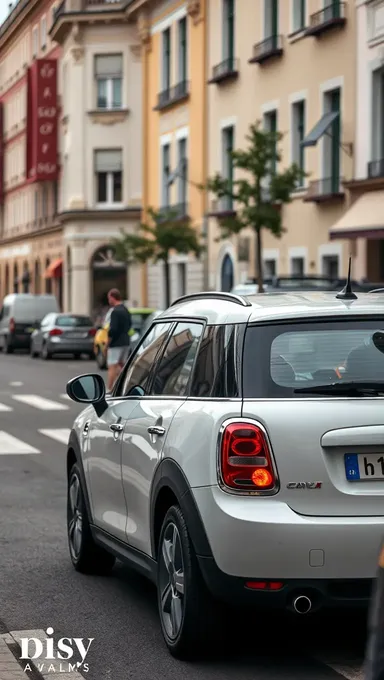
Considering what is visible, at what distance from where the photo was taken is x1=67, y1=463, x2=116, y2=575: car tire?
8258 mm

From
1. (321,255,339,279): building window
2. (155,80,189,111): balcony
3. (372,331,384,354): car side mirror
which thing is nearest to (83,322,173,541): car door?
(372,331,384,354): car side mirror

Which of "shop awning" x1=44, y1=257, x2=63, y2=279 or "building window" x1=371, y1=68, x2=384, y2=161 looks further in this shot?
"shop awning" x1=44, y1=257, x2=63, y2=279

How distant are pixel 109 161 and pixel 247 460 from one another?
5729 centimetres

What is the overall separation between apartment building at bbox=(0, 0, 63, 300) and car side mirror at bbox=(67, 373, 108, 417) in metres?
58.8

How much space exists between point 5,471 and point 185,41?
3622 cm

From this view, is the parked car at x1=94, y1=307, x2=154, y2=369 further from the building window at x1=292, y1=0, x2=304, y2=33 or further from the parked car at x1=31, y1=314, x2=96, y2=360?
the building window at x1=292, y1=0, x2=304, y2=33

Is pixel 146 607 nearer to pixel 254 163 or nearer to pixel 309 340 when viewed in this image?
pixel 309 340

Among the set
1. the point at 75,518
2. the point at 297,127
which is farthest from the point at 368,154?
the point at 75,518

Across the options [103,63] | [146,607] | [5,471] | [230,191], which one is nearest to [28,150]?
[103,63]

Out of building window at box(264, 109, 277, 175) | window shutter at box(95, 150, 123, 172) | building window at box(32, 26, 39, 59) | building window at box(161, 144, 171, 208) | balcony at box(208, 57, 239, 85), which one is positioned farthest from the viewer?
building window at box(32, 26, 39, 59)

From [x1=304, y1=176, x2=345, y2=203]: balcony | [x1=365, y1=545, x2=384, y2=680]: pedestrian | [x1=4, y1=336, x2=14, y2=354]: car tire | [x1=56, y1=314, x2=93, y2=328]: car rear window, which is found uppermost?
[x1=304, y1=176, x2=345, y2=203]: balcony

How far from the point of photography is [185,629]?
6082mm

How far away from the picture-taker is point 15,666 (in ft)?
19.8

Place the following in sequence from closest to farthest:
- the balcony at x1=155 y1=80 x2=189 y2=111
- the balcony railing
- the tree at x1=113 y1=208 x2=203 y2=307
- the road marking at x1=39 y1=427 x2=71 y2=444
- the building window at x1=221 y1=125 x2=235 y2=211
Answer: the road marking at x1=39 y1=427 x2=71 y2=444 → the balcony railing → the building window at x1=221 y1=125 x2=235 y2=211 → the tree at x1=113 y1=208 x2=203 y2=307 → the balcony at x1=155 y1=80 x2=189 y2=111
